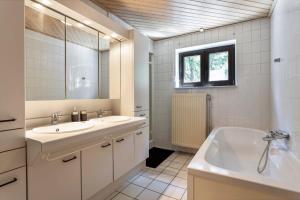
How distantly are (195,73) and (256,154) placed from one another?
5.23 feet

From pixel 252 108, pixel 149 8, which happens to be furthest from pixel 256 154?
pixel 149 8

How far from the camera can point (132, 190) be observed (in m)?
1.85

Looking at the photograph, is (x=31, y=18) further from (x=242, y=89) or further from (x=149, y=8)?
(x=242, y=89)

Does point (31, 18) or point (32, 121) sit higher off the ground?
point (31, 18)

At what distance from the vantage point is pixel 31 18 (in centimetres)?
148

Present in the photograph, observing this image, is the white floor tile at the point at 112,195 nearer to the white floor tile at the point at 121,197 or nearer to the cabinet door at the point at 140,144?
the white floor tile at the point at 121,197

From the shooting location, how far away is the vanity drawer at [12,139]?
3.09 ft

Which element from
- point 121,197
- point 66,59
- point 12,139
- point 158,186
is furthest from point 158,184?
point 66,59

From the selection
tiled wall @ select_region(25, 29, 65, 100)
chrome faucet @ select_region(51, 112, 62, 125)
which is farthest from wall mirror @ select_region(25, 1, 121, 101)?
chrome faucet @ select_region(51, 112, 62, 125)

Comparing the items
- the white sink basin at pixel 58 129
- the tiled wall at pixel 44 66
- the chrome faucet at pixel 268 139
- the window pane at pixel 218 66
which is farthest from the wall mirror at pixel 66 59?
the chrome faucet at pixel 268 139

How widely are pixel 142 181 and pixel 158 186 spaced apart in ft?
0.74

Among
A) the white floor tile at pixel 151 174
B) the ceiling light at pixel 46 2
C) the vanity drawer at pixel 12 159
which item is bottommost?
the white floor tile at pixel 151 174

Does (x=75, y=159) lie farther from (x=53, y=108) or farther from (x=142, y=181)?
(x=142, y=181)

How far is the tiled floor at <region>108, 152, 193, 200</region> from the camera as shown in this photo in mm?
1746
